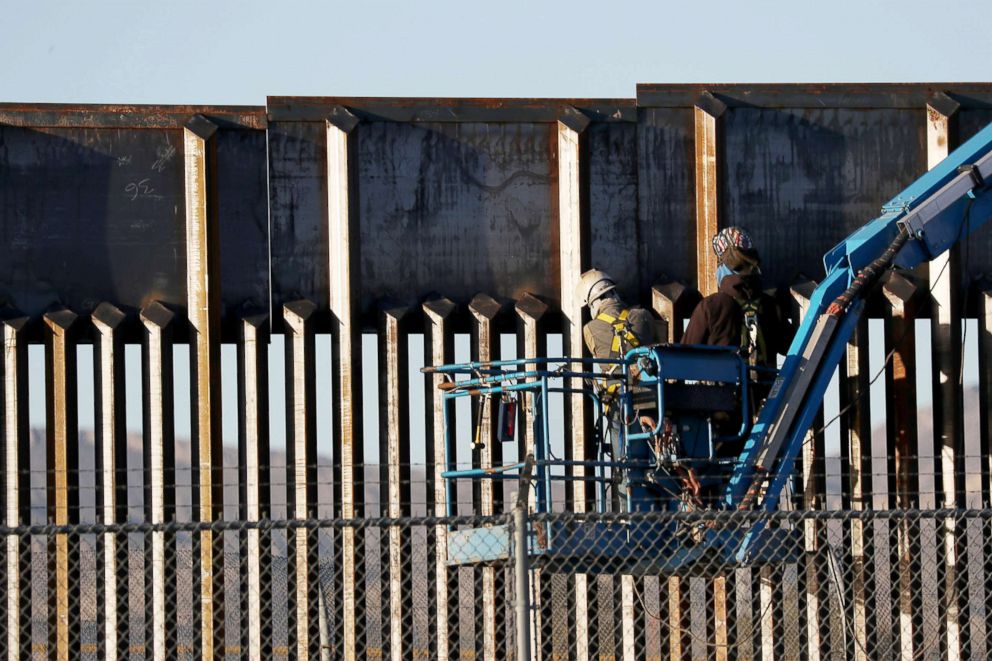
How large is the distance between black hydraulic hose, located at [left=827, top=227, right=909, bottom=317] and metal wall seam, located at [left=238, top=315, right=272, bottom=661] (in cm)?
531

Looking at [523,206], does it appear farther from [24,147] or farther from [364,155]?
[24,147]

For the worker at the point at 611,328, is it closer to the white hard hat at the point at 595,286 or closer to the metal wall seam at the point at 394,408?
the white hard hat at the point at 595,286

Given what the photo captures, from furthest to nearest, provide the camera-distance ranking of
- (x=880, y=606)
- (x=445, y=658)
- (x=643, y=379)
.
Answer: (x=880, y=606), (x=445, y=658), (x=643, y=379)

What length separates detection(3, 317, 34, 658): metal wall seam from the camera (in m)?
15.7

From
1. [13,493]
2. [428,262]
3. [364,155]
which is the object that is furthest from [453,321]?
[13,493]

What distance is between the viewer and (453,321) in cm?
1658

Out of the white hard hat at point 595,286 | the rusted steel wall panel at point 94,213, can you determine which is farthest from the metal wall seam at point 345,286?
the white hard hat at point 595,286

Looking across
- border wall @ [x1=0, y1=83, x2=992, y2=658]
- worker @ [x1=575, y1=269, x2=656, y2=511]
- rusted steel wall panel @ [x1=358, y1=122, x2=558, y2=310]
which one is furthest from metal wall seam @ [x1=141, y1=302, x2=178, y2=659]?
worker @ [x1=575, y1=269, x2=656, y2=511]

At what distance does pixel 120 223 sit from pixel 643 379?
247 inches

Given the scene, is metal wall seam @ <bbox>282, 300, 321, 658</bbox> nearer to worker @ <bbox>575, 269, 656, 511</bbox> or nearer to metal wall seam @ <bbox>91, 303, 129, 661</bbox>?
metal wall seam @ <bbox>91, 303, 129, 661</bbox>

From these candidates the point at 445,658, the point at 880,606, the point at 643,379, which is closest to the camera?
the point at 643,379

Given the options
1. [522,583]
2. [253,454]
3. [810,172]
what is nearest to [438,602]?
[253,454]

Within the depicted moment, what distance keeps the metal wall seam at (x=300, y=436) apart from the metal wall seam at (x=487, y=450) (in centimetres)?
152

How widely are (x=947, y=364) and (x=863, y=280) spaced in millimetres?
2868
